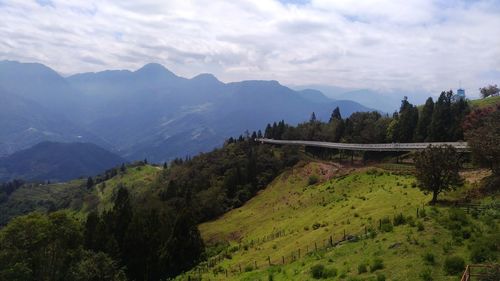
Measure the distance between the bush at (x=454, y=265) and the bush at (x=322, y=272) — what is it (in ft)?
24.6

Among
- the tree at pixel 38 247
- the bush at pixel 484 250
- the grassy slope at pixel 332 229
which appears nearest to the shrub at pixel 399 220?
the grassy slope at pixel 332 229

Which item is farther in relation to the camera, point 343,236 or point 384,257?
point 343,236

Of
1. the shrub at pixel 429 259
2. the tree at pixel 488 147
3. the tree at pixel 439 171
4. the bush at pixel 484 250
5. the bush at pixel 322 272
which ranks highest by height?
the tree at pixel 488 147

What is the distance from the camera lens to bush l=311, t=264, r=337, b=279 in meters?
31.2

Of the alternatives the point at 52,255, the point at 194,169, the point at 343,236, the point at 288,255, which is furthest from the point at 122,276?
the point at 194,169

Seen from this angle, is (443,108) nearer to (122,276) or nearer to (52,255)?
(122,276)

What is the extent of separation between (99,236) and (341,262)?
216 feet

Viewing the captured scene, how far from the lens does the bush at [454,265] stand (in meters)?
26.6

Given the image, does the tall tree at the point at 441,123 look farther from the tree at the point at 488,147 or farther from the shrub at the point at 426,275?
the shrub at the point at 426,275

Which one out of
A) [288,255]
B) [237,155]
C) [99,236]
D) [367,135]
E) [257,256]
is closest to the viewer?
[288,255]

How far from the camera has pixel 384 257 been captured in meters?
32.0

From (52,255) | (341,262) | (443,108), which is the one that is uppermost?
(443,108)

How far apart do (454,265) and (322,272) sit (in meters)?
9.11

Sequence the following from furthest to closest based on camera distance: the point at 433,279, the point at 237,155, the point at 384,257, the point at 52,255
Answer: the point at 237,155
the point at 52,255
the point at 384,257
the point at 433,279
